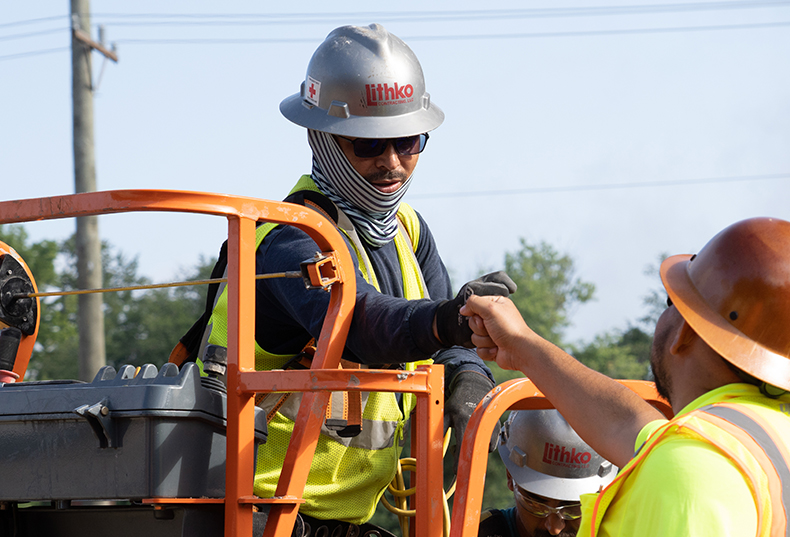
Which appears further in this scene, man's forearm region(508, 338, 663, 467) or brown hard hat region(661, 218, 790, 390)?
man's forearm region(508, 338, 663, 467)

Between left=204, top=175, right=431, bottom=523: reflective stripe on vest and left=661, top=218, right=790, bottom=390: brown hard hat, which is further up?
left=661, top=218, right=790, bottom=390: brown hard hat

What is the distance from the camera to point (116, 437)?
2.04 meters

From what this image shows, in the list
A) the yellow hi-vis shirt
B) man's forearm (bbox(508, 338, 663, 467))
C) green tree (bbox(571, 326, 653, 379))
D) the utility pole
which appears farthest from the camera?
green tree (bbox(571, 326, 653, 379))

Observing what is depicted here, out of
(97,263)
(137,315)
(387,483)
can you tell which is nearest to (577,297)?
(137,315)

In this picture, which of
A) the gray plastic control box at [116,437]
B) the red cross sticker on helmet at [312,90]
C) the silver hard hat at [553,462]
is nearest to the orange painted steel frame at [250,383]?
the gray plastic control box at [116,437]

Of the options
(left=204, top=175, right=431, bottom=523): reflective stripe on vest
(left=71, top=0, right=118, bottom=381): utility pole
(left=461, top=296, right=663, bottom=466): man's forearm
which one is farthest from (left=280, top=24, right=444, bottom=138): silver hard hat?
(left=71, top=0, right=118, bottom=381): utility pole

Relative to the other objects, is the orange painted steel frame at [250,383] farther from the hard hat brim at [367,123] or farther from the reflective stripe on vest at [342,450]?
the hard hat brim at [367,123]

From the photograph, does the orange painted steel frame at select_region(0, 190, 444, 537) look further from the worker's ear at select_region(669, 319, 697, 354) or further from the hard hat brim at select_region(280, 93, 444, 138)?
the hard hat brim at select_region(280, 93, 444, 138)

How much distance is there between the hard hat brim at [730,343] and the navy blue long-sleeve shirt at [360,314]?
83cm

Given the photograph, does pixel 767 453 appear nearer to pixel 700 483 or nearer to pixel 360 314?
pixel 700 483

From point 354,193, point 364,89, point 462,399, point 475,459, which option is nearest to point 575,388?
point 475,459

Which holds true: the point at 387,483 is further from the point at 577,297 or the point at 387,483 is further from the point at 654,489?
the point at 577,297

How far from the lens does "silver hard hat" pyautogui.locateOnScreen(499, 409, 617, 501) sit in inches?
164

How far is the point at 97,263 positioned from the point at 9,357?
7.26m
